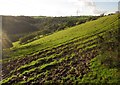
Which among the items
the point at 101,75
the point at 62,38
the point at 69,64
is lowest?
the point at 101,75

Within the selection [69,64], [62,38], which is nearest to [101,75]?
[69,64]

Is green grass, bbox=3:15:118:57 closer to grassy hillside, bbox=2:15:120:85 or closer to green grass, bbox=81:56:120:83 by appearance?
grassy hillside, bbox=2:15:120:85

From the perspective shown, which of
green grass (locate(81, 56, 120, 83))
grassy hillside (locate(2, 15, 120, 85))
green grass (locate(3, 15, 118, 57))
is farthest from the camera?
green grass (locate(3, 15, 118, 57))

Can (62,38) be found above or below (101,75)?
above

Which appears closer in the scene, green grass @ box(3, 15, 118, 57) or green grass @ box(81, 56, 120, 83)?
green grass @ box(81, 56, 120, 83)

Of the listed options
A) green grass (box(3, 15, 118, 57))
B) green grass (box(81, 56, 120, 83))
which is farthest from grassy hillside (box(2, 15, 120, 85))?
green grass (box(3, 15, 118, 57))

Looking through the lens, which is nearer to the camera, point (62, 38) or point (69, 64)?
point (69, 64)

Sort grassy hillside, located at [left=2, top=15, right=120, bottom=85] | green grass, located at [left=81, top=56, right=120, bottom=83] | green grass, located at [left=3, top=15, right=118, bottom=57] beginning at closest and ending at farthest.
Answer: green grass, located at [left=81, top=56, right=120, bottom=83]
grassy hillside, located at [left=2, top=15, right=120, bottom=85]
green grass, located at [left=3, top=15, right=118, bottom=57]

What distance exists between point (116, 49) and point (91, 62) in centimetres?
577

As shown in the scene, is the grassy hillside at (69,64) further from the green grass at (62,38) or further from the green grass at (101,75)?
the green grass at (62,38)

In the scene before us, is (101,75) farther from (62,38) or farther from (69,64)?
(62,38)

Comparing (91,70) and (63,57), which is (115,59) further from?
(63,57)

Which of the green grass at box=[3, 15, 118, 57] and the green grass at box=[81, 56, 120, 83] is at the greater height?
the green grass at box=[3, 15, 118, 57]

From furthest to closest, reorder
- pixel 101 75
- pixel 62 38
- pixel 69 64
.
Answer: pixel 62 38 < pixel 69 64 < pixel 101 75
